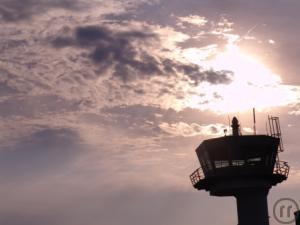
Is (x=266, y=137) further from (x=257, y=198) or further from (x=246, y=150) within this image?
(x=257, y=198)

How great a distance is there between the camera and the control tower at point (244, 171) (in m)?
67.4

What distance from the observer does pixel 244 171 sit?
6750 centimetres

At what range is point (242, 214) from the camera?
2665 inches

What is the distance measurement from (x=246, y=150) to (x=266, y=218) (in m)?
8.29

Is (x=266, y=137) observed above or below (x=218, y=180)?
above

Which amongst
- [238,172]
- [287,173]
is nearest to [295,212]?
[287,173]

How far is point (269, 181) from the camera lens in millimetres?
69562

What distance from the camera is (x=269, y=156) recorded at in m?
69.4

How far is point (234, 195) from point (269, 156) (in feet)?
20.7

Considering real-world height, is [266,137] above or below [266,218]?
above

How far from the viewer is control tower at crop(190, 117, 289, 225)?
67.4 metres

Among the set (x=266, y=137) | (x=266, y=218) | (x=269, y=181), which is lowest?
(x=266, y=218)

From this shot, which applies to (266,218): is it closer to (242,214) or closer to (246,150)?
(242,214)


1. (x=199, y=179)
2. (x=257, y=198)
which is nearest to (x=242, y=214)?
(x=257, y=198)
